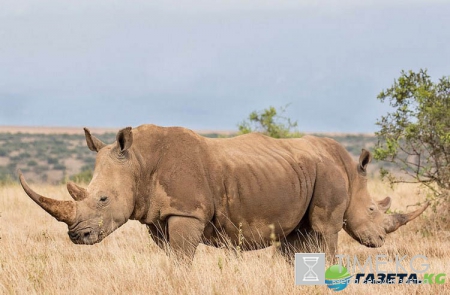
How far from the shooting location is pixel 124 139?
25.7ft

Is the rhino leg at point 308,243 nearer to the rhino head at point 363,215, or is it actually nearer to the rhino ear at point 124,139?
the rhino head at point 363,215

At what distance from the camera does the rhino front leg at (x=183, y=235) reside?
25.4 ft

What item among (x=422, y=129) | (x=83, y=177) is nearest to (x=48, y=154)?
(x=83, y=177)

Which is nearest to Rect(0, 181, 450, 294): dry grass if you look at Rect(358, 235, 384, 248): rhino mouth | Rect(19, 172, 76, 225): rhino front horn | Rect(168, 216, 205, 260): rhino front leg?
Rect(168, 216, 205, 260): rhino front leg

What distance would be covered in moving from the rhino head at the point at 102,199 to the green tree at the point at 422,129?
18.7 feet

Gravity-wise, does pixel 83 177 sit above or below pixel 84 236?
below

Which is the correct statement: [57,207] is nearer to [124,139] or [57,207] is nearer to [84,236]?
[84,236]

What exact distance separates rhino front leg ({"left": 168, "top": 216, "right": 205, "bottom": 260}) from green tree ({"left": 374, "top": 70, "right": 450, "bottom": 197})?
535cm

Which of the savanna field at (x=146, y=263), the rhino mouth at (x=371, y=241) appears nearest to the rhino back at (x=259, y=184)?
the savanna field at (x=146, y=263)

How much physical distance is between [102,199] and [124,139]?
2.22 ft

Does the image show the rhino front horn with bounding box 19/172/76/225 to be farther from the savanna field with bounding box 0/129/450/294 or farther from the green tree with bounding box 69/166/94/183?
the green tree with bounding box 69/166/94/183

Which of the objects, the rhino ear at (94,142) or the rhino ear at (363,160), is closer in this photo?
the rhino ear at (94,142)

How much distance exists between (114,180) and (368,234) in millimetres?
3605

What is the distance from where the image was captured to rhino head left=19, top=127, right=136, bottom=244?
740 cm
